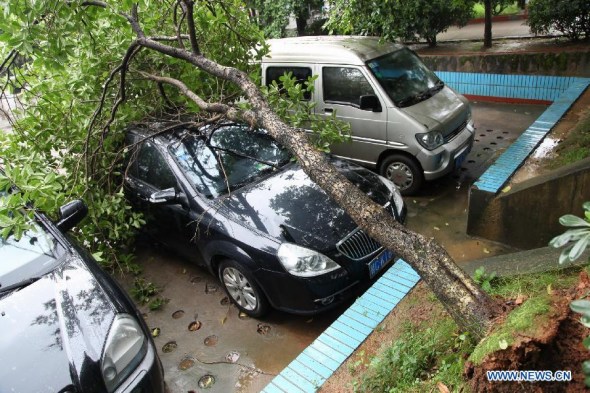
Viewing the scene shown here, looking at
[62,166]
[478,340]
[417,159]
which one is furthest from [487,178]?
[62,166]

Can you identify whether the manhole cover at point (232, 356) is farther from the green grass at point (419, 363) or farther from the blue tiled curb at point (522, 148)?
the blue tiled curb at point (522, 148)

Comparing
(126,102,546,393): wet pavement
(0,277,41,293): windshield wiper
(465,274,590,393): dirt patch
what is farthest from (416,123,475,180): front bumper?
(0,277,41,293): windshield wiper

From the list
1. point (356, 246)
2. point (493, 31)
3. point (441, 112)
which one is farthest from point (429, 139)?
point (493, 31)

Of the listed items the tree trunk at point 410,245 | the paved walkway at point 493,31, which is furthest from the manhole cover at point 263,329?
the paved walkway at point 493,31

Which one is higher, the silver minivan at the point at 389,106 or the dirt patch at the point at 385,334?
the silver minivan at the point at 389,106

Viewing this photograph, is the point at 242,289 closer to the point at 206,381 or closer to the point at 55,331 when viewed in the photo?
the point at 206,381

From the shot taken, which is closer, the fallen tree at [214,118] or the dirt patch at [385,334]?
the fallen tree at [214,118]

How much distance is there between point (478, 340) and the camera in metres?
1.99

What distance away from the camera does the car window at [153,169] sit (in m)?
4.36

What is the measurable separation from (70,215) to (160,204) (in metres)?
0.90

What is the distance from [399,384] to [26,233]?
115 inches

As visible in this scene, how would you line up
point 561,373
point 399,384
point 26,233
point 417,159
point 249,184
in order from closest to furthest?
point 561,373, point 399,384, point 26,233, point 249,184, point 417,159

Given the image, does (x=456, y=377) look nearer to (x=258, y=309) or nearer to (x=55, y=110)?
(x=258, y=309)

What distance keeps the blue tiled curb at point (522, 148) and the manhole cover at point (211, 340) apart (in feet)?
9.66
